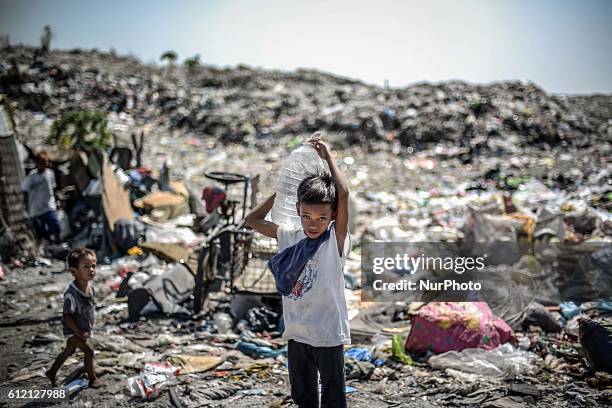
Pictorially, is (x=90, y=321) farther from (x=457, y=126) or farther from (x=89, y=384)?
(x=457, y=126)

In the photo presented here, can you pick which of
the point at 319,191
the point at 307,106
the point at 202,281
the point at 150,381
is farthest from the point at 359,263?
the point at 307,106

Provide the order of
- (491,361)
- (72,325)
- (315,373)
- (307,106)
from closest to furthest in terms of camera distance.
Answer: (315,373), (72,325), (491,361), (307,106)

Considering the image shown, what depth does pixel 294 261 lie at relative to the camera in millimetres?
1932

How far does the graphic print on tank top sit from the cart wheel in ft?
7.61

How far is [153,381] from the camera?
2916 millimetres

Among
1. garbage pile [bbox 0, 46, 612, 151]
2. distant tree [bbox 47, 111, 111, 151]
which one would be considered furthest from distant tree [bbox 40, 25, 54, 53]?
distant tree [bbox 47, 111, 111, 151]

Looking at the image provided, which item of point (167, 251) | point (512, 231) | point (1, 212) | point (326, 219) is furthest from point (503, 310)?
point (1, 212)

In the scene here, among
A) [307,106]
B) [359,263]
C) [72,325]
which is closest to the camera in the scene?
[72,325]

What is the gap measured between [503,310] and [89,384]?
10.3ft

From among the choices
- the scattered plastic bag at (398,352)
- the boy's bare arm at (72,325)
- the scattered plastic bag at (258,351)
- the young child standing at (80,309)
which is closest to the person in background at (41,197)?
the young child standing at (80,309)

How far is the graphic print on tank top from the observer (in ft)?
6.27

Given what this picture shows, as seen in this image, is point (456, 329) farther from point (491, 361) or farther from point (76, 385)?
point (76, 385)

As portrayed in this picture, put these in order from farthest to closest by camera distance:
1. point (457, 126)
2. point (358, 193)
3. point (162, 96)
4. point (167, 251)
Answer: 1. point (162, 96)
2. point (457, 126)
3. point (358, 193)
4. point (167, 251)

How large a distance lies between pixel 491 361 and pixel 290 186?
6.51ft
